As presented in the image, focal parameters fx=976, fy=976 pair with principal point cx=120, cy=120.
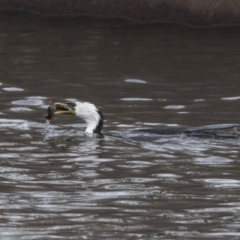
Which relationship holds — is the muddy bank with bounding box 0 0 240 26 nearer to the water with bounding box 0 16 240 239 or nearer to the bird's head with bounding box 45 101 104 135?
the water with bounding box 0 16 240 239

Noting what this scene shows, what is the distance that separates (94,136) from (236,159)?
1.83 metres

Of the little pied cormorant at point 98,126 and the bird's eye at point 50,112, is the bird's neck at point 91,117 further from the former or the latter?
the bird's eye at point 50,112

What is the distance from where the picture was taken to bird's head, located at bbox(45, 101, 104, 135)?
33.4 ft

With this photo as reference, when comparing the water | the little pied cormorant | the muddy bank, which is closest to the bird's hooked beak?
the little pied cormorant

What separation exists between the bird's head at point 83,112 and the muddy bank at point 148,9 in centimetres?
636

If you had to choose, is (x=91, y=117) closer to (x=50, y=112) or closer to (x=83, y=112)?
(x=83, y=112)

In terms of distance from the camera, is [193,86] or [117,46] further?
[117,46]

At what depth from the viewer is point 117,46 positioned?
49.7ft

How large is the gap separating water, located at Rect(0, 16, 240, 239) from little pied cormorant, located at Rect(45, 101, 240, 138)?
0.13 m

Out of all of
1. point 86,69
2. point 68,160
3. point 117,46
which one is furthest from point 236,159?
point 117,46

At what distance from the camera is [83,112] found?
34.5 feet

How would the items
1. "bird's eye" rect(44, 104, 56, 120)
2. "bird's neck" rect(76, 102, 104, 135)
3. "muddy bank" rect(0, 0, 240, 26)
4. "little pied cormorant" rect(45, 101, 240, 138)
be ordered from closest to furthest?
"little pied cormorant" rect(45, 101, 240, 138), "bird's neck" rect(76, 102, 104, 135), "bird's eye" rect(44, 104, 56, 120), "muddy bank" rect(0, 0, 240, 26)

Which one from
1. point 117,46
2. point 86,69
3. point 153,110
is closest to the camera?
point 153,110

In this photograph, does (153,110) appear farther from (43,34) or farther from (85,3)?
(85,3)
